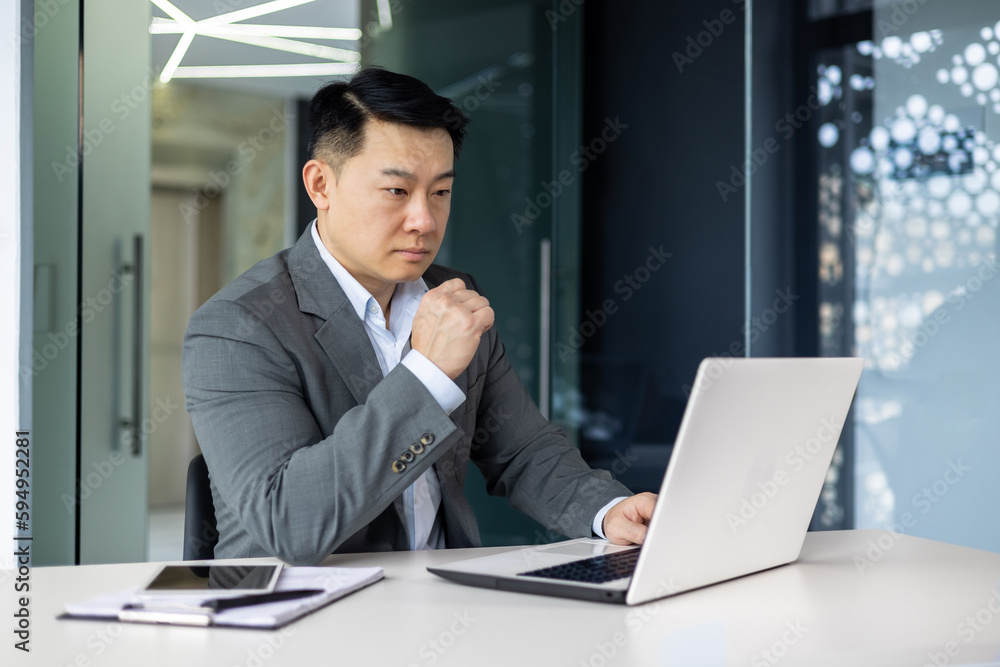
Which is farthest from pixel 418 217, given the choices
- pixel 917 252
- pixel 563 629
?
pixel 917 252

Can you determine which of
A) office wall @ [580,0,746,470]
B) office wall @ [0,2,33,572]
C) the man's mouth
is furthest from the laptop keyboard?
office wall @ [580,0,746,470]

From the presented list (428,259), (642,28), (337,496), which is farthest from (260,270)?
(642,28)

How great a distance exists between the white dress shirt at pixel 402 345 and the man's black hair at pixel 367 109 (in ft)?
0.53

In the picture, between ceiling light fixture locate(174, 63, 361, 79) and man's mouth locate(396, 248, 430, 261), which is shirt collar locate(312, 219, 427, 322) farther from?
ceiling light fixture locate(174, 63, 361, 79)

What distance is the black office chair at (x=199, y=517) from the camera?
1.50 metres

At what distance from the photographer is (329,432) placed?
4.93 feet

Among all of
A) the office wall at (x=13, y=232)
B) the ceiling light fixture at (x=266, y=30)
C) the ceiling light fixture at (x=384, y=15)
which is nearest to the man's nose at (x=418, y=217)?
the office wall at (x=13, y=232)

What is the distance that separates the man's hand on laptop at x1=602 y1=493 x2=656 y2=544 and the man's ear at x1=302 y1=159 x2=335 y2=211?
0.73m

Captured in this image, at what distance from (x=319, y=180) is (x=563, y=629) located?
101 centimetres

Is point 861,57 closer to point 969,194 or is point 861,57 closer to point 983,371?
point 969,194

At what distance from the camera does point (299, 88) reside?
3.08 m

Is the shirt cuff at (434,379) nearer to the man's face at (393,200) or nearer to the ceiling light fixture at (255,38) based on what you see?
the man's face at (393,200)

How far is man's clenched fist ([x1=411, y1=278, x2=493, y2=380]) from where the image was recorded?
1.31 meters

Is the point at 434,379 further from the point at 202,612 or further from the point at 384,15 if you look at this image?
the point at 384,15
